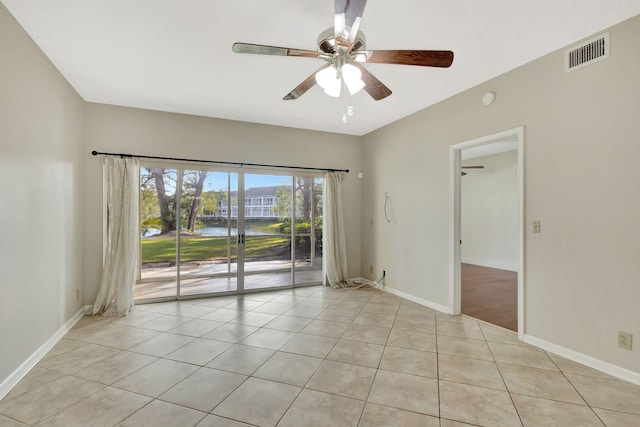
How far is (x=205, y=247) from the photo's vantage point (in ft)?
16.7

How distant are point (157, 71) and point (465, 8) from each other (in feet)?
9.31

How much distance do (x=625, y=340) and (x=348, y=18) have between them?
3042mm

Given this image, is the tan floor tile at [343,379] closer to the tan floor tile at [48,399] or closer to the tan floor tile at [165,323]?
the tan floor tile at [48,399]

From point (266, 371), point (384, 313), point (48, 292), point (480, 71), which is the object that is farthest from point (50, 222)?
point (480, 71)

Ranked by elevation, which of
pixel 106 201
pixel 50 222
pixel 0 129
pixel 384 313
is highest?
pixel 0 129

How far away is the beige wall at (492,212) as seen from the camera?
6672 mm

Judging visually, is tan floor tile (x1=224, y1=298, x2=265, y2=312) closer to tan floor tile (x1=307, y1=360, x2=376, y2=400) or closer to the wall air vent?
tan floor tile (x1=307, y1=360, x2=376, y2=400)

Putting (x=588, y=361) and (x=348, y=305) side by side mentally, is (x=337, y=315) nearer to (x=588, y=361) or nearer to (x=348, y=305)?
(x=348, y=305)

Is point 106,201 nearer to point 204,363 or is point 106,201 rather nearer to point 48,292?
point 48,292

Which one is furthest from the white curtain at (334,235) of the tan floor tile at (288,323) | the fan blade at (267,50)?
the fan blade at (267,50)

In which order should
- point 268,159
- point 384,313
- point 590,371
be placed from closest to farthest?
1. point 590,371
2. point 384,313
3. point 268,159

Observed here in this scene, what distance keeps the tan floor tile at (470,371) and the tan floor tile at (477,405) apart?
0.08m

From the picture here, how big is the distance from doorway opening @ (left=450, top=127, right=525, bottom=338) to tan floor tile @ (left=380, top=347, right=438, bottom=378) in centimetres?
131

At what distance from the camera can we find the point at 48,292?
2793 millimetres
